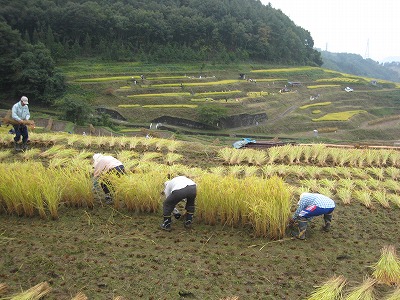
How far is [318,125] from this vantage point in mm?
44406

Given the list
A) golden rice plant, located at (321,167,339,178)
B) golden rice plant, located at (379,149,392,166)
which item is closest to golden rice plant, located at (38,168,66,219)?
golden rice plant, located at (321,167,339,178)

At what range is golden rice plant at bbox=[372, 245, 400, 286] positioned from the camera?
4434 mm

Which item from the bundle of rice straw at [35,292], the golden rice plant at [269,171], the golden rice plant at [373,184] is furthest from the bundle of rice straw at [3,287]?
the golden rice plant at [373,184]

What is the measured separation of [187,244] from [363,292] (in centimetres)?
231

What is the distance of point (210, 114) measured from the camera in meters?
41.2

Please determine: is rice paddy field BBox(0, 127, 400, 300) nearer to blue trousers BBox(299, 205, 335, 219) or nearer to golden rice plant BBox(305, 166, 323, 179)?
blue trousers BBox(299, 205, 335, 219)

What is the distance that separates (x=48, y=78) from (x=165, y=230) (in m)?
45.4

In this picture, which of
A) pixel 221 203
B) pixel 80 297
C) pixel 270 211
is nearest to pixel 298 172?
pixel 221 203

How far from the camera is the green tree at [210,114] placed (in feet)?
135

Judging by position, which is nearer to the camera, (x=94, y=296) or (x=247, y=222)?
(x=94, y=296)

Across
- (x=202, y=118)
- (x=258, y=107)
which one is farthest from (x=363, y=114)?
(x=202, y=118)

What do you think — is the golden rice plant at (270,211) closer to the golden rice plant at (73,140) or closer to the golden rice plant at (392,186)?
the golden rice plant at (392,186)

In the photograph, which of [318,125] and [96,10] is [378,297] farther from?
[96,10]

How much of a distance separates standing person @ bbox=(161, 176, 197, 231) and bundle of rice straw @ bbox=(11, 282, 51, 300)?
197 cm
